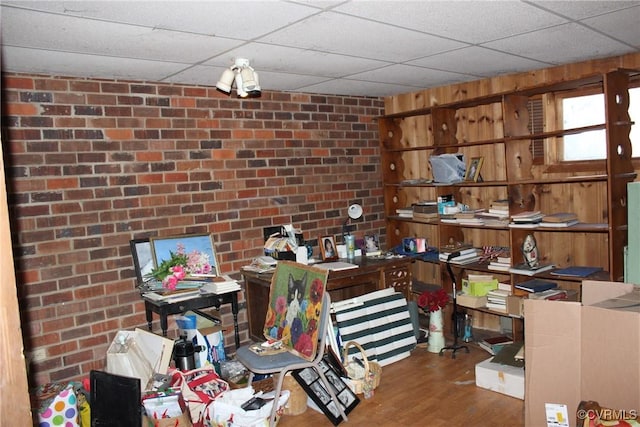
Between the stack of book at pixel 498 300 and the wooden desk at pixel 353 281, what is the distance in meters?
0.69

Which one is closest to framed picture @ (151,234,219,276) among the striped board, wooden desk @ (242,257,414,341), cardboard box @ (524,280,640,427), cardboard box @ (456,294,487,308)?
wooden desk @ (242,257,414,341)

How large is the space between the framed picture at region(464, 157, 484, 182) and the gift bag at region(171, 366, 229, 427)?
271 centimetres

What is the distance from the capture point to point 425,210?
4.66 m

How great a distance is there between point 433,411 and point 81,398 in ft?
7.07

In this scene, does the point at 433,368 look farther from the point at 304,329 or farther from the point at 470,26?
the point at 470,26

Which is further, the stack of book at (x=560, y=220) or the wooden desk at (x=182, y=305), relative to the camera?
the stack of book at (x=560, y=220)

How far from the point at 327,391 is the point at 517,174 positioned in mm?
2286

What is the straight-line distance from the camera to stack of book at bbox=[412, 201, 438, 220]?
462 cm

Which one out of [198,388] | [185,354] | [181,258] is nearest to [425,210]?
[181,258]

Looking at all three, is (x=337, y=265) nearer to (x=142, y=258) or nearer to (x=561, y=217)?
(x=142, y=258)

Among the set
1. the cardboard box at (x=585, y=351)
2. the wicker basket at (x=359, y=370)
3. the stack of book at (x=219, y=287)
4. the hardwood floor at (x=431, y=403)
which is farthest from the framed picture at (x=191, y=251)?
the cardboard box at (x=585, y=351)

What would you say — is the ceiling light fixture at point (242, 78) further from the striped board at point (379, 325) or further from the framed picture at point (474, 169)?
the framed picture at point (474, 169)

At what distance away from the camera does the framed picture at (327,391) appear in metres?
3.09

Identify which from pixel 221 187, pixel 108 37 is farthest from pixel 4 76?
pixel 221 187
